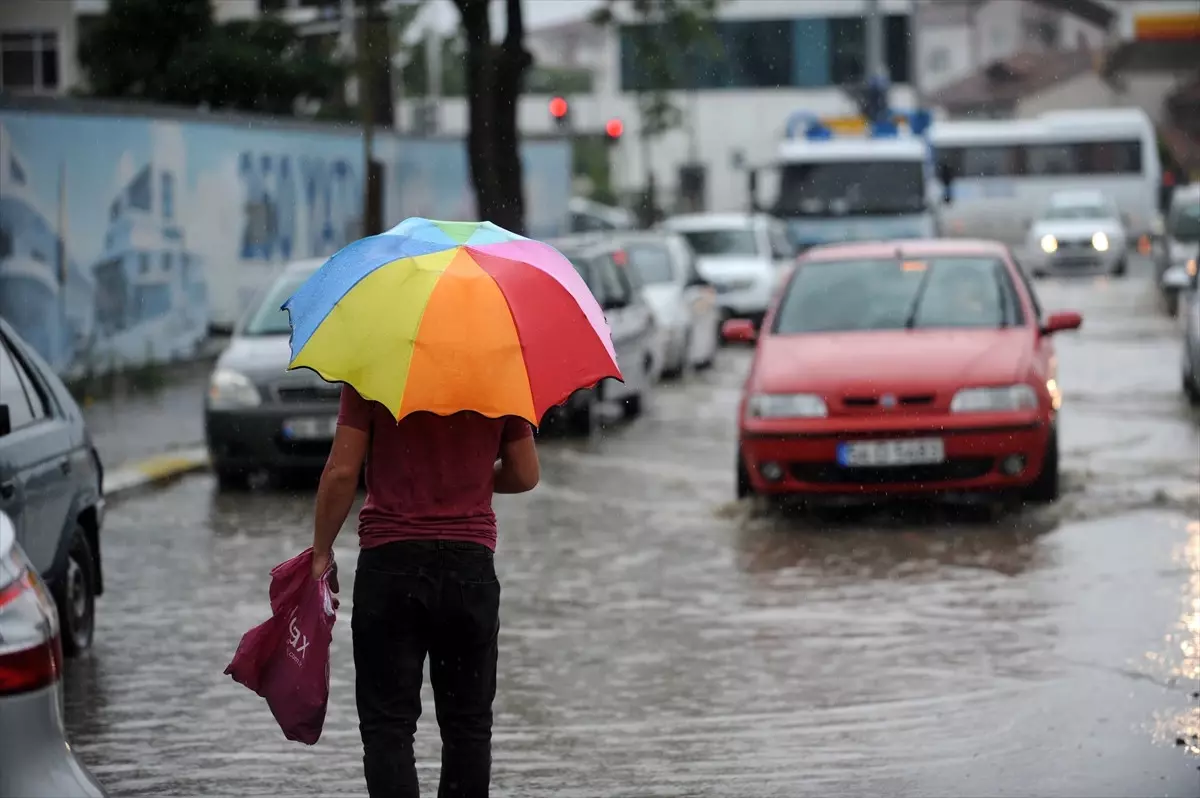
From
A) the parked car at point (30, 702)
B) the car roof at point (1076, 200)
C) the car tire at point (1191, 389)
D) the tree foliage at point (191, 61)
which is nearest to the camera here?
the parked car at point (30, 702)

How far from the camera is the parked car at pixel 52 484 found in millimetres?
7496

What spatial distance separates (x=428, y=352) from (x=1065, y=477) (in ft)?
31.7

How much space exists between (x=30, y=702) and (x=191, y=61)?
36589mm

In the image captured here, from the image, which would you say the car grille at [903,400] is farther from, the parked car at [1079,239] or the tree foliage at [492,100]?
the parked car at [1079,239]

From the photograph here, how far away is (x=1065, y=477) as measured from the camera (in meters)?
13.9

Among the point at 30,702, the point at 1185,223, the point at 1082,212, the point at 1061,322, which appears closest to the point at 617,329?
the point at 1061,322

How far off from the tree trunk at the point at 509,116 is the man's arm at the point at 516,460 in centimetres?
2050

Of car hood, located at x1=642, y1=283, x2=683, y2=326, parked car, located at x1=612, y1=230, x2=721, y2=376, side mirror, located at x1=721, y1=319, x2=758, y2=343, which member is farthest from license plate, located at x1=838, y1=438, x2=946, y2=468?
car hood, located at x1=642, y1=283, x2=683, y2=326

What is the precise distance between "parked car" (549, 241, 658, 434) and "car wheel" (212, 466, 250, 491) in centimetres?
314

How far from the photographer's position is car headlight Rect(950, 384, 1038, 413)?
11.9 meters

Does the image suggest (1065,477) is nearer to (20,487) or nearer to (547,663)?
(547,663)

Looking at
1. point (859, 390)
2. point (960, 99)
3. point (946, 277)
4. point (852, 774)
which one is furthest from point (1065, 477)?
point (960, 99)

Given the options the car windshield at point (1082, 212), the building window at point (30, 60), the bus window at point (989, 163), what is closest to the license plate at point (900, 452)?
the car windshield at point (1082, 212)

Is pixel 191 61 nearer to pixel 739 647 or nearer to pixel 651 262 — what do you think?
pixel 651 262
